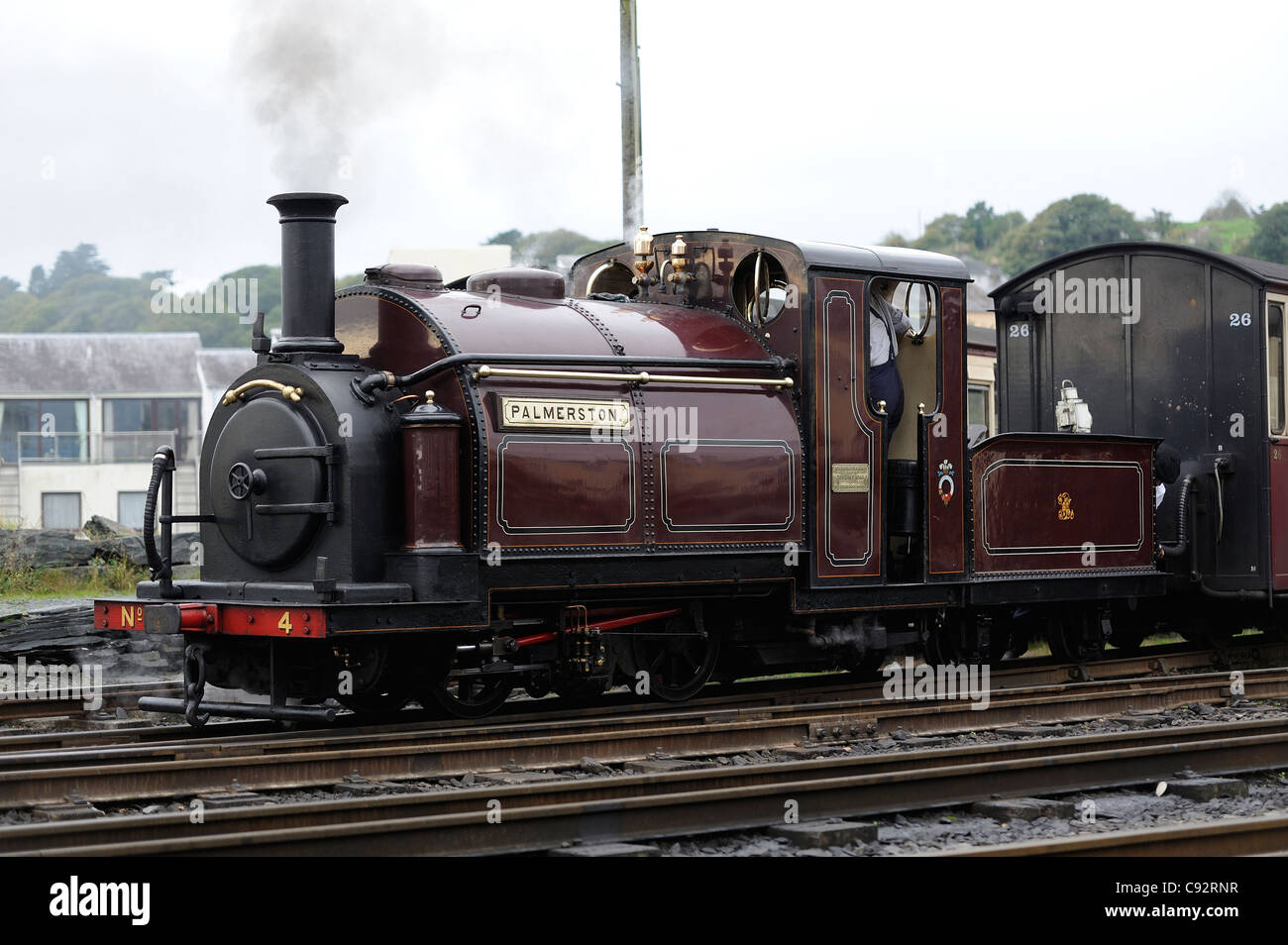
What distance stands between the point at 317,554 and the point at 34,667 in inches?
161

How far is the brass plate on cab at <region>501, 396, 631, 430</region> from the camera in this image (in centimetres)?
860

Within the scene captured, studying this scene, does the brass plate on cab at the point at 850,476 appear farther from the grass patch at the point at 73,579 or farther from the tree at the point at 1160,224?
the tree at the point at 1160,224

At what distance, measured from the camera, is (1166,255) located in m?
12.7

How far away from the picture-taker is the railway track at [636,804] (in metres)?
5.40

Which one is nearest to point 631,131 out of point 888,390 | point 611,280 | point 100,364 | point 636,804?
point 611,280

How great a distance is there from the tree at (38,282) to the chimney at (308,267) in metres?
123

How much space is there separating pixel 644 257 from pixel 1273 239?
73.1m

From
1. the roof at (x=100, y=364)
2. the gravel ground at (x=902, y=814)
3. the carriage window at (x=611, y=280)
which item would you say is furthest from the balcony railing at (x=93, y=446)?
the gravel ground at (x=902, y=814)

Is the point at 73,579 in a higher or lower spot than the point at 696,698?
higher

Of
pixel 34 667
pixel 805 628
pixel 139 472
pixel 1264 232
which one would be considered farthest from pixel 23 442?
pixel 1264 232

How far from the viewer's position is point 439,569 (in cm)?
830

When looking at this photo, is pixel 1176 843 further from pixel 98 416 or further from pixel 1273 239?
pixel 1273 239
